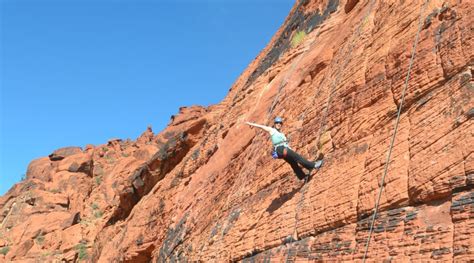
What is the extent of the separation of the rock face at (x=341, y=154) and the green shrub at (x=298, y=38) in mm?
68

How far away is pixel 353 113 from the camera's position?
30.0 ft

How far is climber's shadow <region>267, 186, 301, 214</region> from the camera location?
9862 mm

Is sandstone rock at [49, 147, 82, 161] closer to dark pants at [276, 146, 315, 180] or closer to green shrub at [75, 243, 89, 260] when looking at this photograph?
green shrub at [75, 243, 89, 260]

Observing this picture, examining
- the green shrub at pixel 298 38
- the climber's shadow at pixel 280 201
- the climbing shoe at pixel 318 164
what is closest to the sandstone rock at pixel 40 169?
the green shrub at pixel 298 38

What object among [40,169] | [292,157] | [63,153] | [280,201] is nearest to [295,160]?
[292,157]

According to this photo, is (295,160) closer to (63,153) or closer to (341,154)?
(341,154)

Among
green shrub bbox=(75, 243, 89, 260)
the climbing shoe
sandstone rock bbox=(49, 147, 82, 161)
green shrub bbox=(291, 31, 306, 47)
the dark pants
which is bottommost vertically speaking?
the climbing shoe

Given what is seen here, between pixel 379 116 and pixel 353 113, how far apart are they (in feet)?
2.73

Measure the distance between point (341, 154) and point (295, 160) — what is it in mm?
1070

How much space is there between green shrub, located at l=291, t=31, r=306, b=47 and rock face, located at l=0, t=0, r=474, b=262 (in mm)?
68

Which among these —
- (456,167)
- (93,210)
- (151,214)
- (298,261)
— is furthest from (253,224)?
(93,210)

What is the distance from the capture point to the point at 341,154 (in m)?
8.89

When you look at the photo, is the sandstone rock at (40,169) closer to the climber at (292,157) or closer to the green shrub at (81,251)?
the green shrub at (81,251)

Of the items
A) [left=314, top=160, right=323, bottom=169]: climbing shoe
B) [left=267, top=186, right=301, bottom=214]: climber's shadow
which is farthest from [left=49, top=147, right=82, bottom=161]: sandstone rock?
[left=314, top=160, right=323, bottom=169]: climbing shoe
